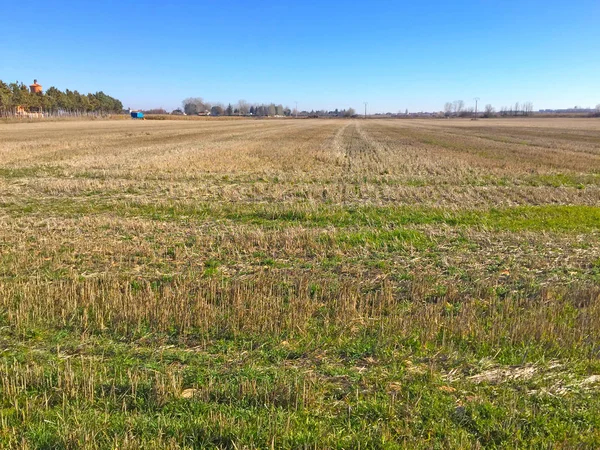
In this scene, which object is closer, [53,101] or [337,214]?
[337,214]

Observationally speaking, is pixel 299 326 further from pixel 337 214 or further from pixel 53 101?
pixel 53 101

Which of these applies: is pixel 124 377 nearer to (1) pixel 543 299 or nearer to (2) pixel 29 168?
(1) pixel 543 299

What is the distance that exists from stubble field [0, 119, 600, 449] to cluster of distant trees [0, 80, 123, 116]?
12140 cm

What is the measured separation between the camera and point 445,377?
17.7ft

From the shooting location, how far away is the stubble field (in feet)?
14.7

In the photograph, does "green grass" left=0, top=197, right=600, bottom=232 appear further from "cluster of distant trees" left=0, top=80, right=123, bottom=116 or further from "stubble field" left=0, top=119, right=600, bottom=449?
"cluster of distant trees" left=0, top=80, right=123, bottom=116

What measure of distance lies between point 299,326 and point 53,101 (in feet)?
514

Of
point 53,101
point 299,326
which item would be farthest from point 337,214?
point 53,101

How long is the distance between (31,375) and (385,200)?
1381 cm

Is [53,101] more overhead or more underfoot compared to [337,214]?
more overhead

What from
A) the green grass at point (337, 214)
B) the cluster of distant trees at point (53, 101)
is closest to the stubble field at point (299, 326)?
the green grass at point (337, 214)

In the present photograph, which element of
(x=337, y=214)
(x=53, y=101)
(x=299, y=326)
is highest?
(x=53, y=101)

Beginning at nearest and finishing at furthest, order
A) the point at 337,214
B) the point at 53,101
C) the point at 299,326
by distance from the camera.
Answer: the point at 299,326
the point at 337,214
the point at 53,101

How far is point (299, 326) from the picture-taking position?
662 centimetres
